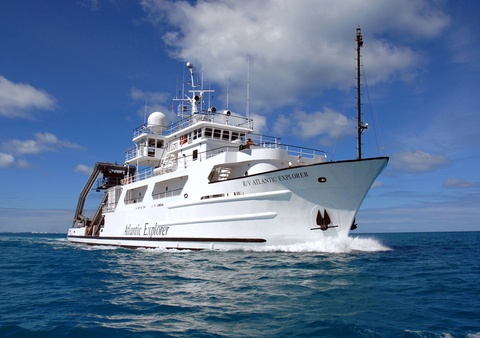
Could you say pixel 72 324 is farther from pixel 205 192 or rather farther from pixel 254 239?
pixel 205 192

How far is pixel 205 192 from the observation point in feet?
51.9

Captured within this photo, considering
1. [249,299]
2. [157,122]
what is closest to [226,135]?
[157,122]

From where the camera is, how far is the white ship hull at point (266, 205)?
12.9 metres

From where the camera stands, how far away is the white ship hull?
12898mm

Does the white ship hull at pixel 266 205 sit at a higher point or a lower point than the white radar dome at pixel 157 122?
lower

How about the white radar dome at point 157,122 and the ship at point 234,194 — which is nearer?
the ship at point 234,194

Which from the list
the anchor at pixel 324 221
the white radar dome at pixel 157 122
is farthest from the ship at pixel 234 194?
the white radar dome at pixel 157 122

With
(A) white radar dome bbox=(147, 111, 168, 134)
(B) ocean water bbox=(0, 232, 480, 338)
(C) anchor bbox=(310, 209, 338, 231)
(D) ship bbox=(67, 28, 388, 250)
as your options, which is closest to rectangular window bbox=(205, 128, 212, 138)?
(D) ship bbox=(67, 28, 388, 250)

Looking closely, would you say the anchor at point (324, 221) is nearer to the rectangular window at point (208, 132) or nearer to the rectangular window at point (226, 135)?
the rectangular window at point (226, 135)

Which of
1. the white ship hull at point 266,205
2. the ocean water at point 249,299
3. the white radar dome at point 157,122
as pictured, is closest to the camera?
the ocean water at point 249,299

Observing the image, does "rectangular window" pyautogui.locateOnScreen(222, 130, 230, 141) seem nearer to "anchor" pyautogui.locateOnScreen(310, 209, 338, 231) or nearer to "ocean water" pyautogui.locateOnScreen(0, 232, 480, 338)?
"anchor" pyautogui.locateOnScreen(310, 209, 338, 231)

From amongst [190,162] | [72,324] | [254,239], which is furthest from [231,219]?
[72,324]

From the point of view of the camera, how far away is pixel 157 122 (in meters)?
26.6

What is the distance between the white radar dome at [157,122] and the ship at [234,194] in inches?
123
